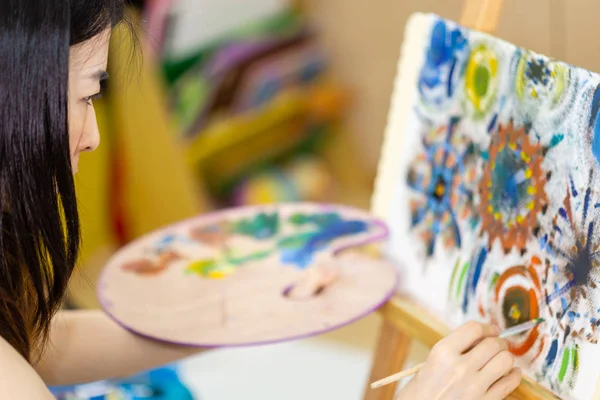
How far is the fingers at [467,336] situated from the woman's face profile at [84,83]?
418mm

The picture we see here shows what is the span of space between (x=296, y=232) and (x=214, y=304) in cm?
19

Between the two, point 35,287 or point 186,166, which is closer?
point 35,287

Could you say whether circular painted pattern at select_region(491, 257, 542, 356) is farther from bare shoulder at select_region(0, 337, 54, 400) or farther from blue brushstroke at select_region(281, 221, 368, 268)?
bare shoulder at select_region(0, 337, 54, 400)

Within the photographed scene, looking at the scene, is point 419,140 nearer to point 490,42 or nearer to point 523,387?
point 490,42

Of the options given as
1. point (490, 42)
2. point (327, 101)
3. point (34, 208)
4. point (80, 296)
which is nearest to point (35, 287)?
point (34, 208)

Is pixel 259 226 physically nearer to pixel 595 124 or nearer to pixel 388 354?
pixel 388 354

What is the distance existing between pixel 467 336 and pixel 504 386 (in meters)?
0.06

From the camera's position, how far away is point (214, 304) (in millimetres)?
942

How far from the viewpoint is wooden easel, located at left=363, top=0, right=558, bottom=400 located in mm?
896

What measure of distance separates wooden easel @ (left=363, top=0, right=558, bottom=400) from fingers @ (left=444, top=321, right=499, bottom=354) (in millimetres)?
110

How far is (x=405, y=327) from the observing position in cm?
93

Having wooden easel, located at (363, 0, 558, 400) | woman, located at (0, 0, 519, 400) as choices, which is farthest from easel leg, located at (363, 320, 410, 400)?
woman, located at (0, 0, 519, 400)

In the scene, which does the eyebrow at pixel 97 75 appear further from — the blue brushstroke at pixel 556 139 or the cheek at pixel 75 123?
the blue brushstroke at pixel 556 139

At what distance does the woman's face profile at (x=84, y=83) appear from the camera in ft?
2.31
